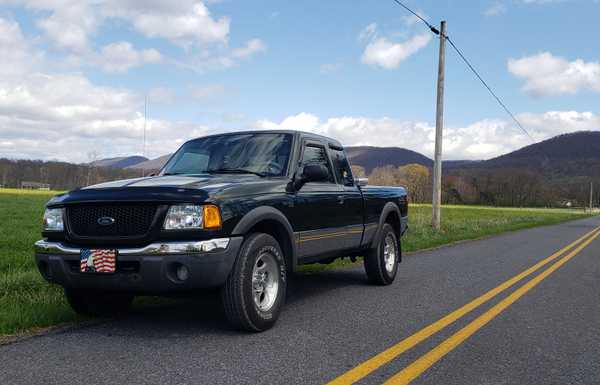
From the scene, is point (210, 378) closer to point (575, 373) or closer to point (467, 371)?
point (467, 371)

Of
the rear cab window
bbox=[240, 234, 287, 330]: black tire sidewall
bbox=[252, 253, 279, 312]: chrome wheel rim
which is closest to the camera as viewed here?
bbox=[240, 234, 287, 330]: black tire sidewall

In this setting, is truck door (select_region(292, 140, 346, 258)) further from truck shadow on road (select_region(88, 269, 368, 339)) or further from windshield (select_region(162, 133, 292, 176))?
truck shadow on road (select_region(88, 269, 368, 339))

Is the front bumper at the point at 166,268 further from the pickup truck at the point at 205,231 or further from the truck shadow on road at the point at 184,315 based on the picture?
the truck shadow on road at the point at 184,315

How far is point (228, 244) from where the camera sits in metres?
4.64

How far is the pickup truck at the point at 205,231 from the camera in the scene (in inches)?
178

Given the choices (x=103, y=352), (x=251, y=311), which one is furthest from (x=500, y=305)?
(x=103, y=352)

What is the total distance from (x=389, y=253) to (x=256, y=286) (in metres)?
3.57

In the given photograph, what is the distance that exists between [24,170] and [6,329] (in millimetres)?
120527

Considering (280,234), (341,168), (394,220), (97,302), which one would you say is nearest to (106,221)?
(97,302)

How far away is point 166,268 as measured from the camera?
4457 millimetres

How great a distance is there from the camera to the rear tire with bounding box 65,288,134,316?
17.4ft

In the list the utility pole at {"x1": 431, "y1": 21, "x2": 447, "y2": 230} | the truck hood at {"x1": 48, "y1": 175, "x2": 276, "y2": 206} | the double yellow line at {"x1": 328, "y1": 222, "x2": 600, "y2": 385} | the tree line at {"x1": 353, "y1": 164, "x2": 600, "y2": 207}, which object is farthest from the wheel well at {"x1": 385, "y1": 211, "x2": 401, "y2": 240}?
the tree line at {"x1": 353, "y1": 164, "x2": 600, "y2": 207}

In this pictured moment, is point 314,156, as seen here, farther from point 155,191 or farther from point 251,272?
point 155,191

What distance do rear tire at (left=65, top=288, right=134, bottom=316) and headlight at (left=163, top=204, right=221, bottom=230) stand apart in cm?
107
